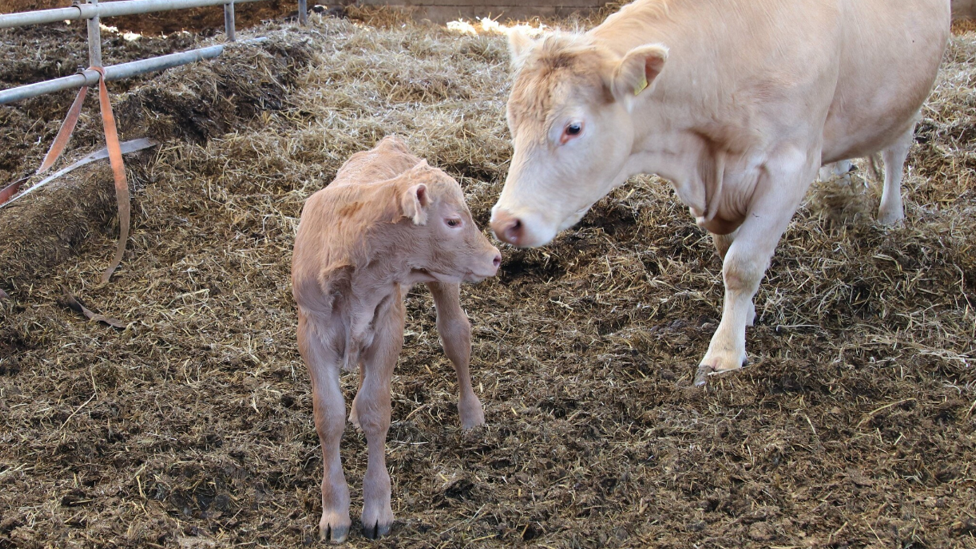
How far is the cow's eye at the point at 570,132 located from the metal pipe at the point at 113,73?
3679mm

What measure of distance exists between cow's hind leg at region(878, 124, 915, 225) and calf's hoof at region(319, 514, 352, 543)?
411 centimetres

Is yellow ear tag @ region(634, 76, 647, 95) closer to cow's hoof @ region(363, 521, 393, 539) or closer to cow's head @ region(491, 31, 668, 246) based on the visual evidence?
cow's head @ region(491, 31, 668, 246)

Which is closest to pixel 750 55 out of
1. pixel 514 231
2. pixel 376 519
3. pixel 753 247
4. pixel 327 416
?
pixel 753 247

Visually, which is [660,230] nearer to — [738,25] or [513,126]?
[738,25]

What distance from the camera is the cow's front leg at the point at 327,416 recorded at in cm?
307

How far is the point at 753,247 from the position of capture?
13.6 ft

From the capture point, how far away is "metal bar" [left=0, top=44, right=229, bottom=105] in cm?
531

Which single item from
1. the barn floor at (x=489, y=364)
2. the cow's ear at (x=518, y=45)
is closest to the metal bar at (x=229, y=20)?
the barn floor at (x=489, y=364)

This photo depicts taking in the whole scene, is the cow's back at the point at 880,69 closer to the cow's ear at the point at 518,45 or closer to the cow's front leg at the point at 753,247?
the cow's front leg at the point at 753,247

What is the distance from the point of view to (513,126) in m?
3.77

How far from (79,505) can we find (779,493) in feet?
8.90

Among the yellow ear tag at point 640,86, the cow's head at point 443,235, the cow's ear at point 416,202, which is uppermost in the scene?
the yellow ear tag at point 640,86

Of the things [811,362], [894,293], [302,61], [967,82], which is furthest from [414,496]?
[967,82]

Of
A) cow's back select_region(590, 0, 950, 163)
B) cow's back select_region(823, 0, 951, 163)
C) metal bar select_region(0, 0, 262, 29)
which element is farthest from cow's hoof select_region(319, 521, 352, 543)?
metal bar select_region(0, 0, 262, 29)
